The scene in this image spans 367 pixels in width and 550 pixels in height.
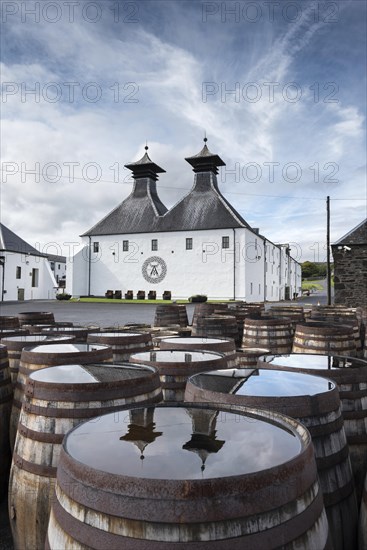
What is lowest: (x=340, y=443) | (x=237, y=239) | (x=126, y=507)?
(x=340, y=443)

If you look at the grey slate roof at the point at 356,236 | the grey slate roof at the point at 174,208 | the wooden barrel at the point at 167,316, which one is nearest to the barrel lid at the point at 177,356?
the wooden barrel at the point at 167,316

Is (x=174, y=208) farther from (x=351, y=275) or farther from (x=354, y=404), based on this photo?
(x=354, y=404)

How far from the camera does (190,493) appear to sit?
4.84 ft

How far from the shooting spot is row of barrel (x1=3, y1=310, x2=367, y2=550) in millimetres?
1490

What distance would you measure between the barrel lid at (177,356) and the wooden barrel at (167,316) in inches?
235

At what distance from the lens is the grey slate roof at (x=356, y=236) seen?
2365 centimetres

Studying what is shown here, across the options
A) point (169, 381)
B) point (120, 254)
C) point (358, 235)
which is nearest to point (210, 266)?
point (120, 254)

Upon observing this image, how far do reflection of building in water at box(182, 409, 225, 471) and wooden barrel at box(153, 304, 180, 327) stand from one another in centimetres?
811

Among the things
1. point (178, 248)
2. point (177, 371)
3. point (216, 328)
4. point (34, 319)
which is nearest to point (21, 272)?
point (178, 248)

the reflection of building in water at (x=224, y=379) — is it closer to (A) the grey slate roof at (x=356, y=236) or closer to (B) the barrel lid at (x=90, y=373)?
(B) the barrel lid at (x=90, y=373)

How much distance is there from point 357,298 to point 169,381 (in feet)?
72.8

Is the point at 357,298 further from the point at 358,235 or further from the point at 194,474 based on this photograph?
the point at 194,474

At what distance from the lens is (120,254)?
4491 cm

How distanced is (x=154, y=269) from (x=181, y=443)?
4179 cm
